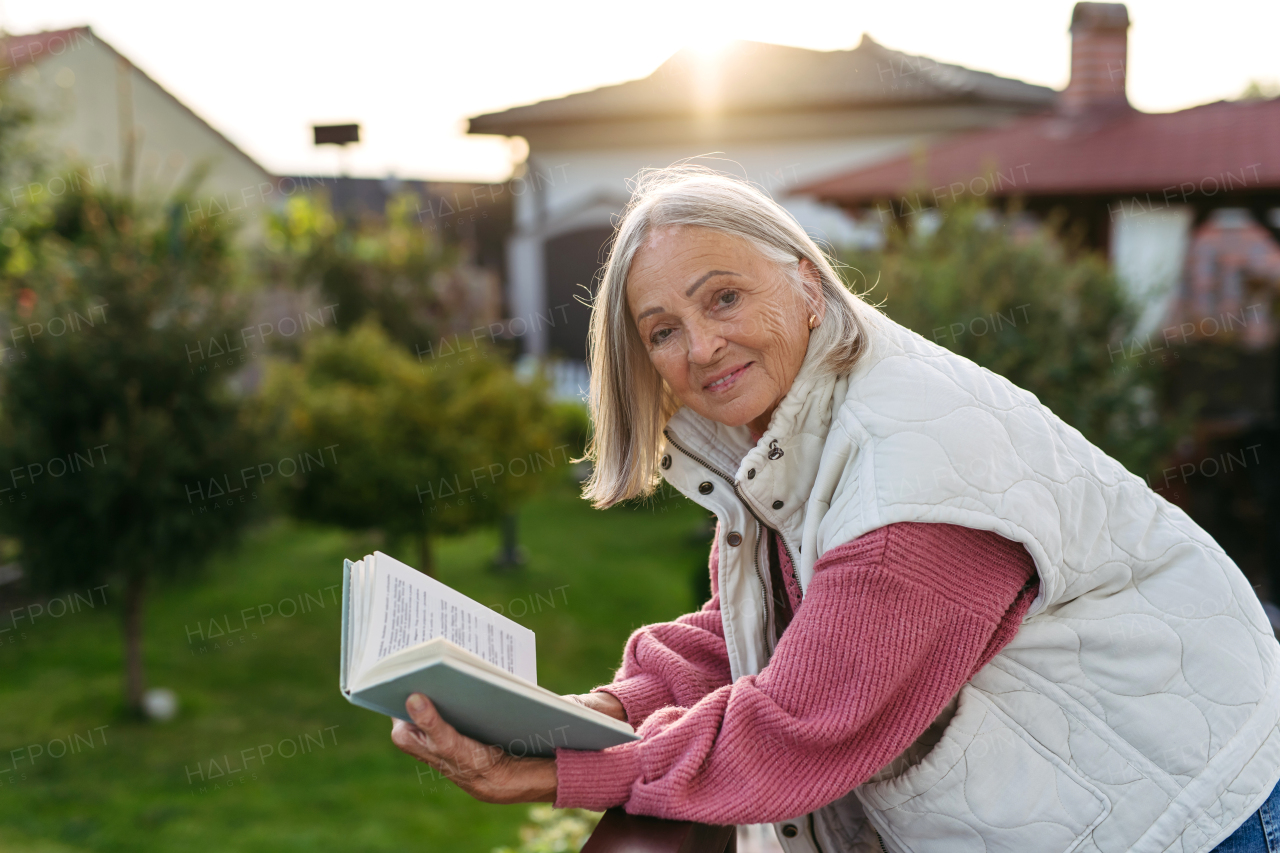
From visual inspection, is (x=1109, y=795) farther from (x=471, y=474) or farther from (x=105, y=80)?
(x=105, y=80)

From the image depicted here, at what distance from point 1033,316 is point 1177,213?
4.12 metres

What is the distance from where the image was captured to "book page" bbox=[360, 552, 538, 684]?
121cm

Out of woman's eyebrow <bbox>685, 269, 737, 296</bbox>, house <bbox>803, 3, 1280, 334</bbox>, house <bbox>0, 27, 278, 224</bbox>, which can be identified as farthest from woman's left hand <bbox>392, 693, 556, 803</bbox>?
house <bbox>0, 27, 278, 224</bbox>

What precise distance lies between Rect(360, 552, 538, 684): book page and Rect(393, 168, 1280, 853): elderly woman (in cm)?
10

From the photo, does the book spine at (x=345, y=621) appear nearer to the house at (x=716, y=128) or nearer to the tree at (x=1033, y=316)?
the tree at (x=1033, y=316)

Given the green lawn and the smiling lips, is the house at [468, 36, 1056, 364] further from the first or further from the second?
the smiling lips

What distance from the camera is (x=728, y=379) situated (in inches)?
57.4

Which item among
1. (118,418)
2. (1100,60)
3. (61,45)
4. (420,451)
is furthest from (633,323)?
(61,45)

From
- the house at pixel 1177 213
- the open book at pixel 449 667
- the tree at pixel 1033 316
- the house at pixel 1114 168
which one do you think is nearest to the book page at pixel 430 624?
the open book at pixel 449 667

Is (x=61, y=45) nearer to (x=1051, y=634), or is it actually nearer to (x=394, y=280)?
(x=394, y=280)

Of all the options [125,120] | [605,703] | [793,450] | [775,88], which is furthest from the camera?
[775,88]

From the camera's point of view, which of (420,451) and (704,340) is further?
(420,451)

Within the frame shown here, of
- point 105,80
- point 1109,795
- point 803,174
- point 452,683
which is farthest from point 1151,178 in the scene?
point 105,80

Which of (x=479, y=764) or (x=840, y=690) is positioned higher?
(x=840, y=690)
